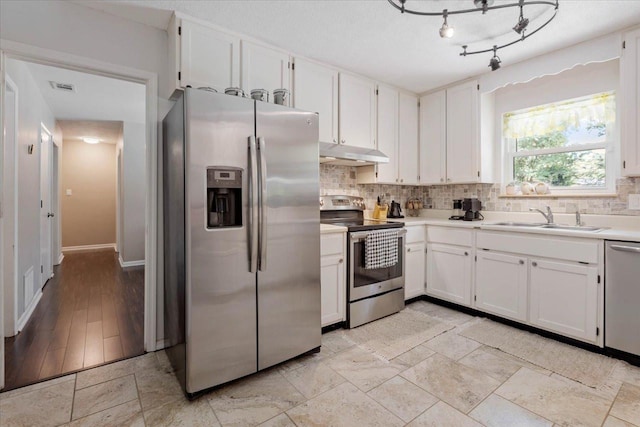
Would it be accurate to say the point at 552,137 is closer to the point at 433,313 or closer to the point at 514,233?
the point at 514,233

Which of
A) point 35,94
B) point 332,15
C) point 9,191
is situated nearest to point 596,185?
point 332,15

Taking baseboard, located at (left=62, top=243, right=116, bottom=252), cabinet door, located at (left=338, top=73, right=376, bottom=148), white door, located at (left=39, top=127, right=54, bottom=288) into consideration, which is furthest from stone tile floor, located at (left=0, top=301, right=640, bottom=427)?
baseboard, located at (left=62, top=243, right=116, bottom=252)

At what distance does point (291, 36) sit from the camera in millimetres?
2527

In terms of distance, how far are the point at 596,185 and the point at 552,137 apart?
0.61 m

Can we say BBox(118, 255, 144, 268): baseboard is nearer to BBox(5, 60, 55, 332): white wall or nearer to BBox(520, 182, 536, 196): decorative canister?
BBox(5, 60, 55, 332): white wall

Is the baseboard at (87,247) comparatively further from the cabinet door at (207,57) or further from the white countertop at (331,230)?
the white countertop at (331,230)

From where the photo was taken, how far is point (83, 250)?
678 cm

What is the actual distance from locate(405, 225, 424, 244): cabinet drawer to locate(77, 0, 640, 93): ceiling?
1621 millimetres

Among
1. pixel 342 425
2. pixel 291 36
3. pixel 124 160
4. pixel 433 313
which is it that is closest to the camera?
pixel 342 425

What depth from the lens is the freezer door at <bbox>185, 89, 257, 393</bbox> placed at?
5.74ft

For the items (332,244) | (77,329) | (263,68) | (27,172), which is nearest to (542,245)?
(332,244)

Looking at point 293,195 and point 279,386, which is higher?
point 293,195

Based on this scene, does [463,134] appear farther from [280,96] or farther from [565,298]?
[280,96]

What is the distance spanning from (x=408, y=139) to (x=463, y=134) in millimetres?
604
